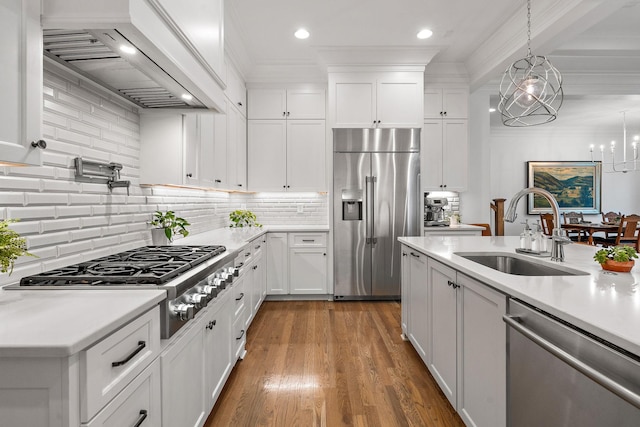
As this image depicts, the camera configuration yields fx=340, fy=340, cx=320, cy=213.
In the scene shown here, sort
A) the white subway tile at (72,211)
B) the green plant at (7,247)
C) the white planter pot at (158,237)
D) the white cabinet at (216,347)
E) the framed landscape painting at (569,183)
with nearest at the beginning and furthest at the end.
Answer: the green plant at (7,247), the white subway tile at (72,211), the white cabinet at (216,347), the white planter pot at (158,237), the framed landscape painting at (569,183)

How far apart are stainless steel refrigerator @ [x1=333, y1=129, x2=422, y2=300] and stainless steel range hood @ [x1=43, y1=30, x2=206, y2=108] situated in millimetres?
2312

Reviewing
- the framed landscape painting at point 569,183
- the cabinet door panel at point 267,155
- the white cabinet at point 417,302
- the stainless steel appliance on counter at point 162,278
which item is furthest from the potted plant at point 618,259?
the framed landscape painting at point 569,183

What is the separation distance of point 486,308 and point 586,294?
0.41m

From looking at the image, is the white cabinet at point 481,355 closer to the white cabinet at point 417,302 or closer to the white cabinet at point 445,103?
the white cabinet at point 417,302

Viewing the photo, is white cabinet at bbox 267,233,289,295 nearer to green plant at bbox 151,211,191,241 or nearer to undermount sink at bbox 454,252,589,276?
green plant at bbox 151,211,191,241

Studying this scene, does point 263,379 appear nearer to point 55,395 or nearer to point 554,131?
point 55,395

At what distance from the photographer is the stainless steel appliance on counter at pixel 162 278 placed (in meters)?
1.25

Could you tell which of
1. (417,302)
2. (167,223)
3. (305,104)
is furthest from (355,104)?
(167,223)

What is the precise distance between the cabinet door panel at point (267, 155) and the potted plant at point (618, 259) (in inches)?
137

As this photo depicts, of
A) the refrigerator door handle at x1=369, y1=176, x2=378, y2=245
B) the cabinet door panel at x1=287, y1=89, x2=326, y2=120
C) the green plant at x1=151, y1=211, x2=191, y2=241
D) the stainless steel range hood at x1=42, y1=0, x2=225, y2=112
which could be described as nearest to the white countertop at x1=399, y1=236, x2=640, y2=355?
the stainless steel range hood at x1=42, y1=0, x2=225, y2=112

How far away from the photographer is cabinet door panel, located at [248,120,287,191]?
14.6 feet

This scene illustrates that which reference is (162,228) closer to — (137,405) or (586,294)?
(137,405)

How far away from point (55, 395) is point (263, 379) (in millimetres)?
1736

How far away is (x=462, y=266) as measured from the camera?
1.67 metres
